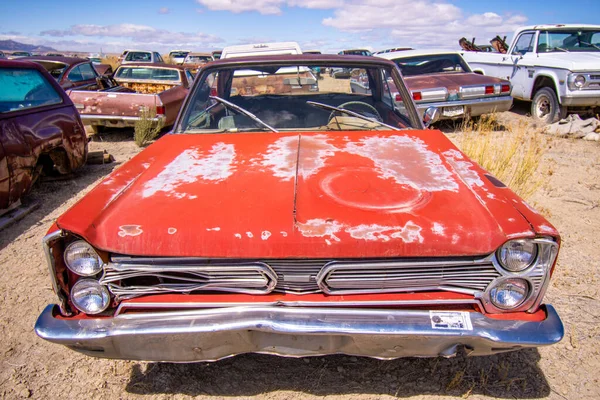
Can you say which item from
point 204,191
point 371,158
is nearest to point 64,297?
point 204,191

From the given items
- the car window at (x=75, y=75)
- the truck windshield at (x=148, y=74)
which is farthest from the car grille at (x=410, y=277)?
the truck windshield at (x=148, y=74)

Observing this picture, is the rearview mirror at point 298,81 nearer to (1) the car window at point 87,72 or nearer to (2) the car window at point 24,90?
(2) the car window at point 24,90

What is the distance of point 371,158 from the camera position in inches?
88.9

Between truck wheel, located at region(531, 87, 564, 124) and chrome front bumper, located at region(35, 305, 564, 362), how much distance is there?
7.41 metres

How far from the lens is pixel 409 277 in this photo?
1.65 meters

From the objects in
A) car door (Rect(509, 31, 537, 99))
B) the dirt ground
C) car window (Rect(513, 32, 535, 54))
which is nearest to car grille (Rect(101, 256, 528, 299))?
the dirt ground

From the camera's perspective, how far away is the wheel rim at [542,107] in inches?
319

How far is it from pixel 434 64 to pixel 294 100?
20.9ft

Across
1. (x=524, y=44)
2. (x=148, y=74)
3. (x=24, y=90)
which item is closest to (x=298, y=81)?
(x=24, y=90)

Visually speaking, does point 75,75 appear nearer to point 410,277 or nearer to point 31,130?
point 31,130

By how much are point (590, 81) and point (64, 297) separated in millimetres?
8393

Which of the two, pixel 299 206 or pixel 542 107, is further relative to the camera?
pixel 542 107

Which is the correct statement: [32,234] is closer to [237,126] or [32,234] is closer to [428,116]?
[237,126]

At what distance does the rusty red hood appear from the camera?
1.58 metres
